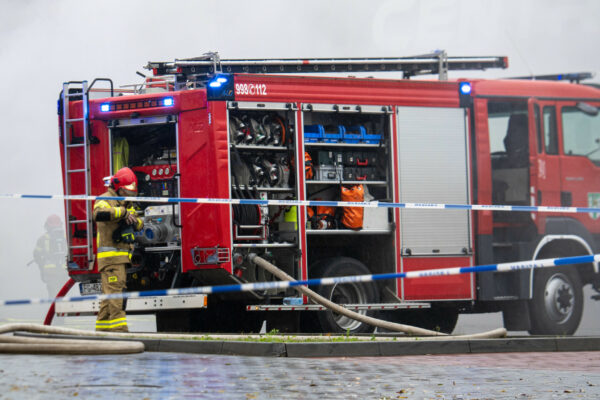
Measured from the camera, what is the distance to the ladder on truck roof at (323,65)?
1238 cm

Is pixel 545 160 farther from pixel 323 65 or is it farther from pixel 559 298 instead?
pixel 323 65

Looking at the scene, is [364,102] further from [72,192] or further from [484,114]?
[72,192]

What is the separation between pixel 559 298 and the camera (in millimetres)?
13641

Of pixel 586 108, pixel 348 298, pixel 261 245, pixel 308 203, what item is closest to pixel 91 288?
pixel 261 245

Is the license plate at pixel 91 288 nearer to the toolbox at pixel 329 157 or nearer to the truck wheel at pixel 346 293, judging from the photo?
the truck wheel at pixel 346 293

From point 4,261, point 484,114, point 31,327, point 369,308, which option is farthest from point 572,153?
point 4,261

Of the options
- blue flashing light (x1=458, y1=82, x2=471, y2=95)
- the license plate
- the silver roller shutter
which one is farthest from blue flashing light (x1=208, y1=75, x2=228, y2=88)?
blue flashing light (x1=458, y1=82, x2=471, y2=95)

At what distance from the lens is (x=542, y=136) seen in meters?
13.6

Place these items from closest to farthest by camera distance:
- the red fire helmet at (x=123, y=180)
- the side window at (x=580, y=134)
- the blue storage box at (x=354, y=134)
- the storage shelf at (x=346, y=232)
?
the red fire helmet at (x=123, y=180) < the storage shelf at (x=346, y=232) < the blue storage box at (x=354, y=134) < the side window at (x=580, y=134)

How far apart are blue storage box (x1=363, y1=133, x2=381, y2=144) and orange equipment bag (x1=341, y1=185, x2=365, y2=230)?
0.60m

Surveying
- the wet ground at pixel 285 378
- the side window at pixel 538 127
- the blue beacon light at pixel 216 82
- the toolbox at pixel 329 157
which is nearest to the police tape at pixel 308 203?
the toolbox at pixel 329 157

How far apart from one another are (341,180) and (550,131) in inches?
121

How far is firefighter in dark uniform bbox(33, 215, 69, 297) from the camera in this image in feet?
78.5

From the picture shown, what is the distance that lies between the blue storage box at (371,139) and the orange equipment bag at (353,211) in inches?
23.7
